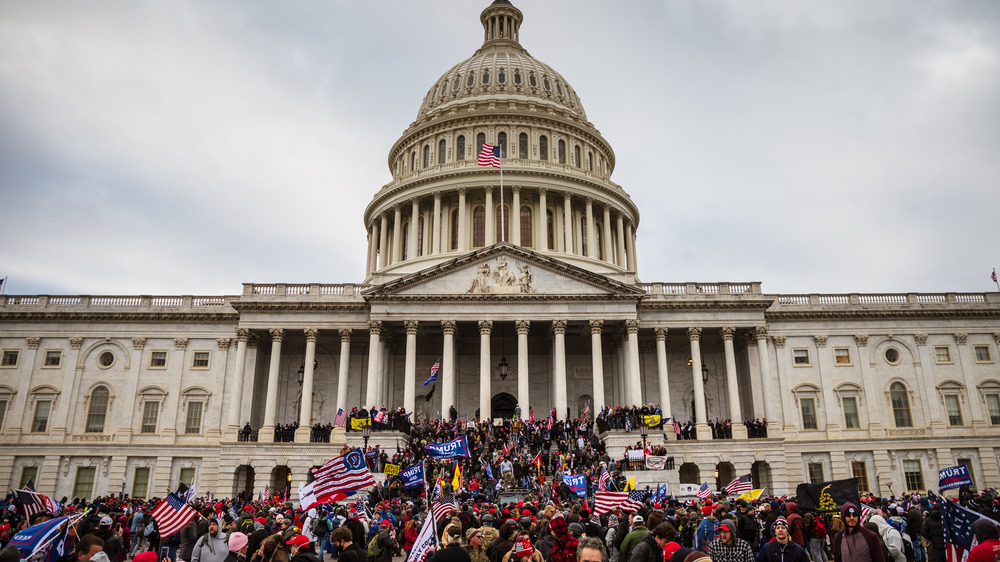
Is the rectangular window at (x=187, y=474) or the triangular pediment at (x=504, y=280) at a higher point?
the triangular pediment at (x=504, y=280)

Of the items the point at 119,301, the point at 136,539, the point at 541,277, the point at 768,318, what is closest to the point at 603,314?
the point at 541,277

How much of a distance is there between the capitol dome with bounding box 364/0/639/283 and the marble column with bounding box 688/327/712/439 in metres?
13.3

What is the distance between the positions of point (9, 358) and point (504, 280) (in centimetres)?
3445

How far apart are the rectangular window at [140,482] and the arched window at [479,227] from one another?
29706 mm

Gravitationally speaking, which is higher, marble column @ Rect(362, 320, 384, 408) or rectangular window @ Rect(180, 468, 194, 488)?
marble column @ Rect(362, 320, 384, 408)

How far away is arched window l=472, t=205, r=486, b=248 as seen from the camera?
6091 centimetres

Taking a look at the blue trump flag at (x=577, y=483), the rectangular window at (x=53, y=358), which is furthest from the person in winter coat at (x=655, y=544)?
the rectangular window at (x=53, y=358)

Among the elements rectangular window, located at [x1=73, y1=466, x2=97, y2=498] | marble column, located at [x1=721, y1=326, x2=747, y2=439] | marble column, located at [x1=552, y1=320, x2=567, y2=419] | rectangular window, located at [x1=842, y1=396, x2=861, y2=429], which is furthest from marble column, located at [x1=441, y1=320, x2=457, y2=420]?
rectangular window, located at [x1=842, y1=396, x2=861, y2=429]

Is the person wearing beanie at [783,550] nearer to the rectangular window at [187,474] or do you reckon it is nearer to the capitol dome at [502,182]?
the rectangular window at [187,474]

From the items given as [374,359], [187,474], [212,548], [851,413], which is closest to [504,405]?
[374,359]

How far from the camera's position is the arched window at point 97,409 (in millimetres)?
47375

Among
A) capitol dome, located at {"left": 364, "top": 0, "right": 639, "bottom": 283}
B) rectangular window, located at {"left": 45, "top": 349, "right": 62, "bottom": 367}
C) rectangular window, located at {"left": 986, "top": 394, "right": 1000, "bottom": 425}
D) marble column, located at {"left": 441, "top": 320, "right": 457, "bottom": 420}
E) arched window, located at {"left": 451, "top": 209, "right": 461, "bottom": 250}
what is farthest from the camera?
arched window, located at {"left": 451, "top": 209, "right": 461, "bottom": 250}

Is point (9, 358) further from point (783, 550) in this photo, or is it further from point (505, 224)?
point (783, 550)

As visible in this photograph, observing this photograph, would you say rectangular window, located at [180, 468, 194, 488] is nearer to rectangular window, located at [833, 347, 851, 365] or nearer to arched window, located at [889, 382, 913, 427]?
rectangular window, located at [833, 347, 851, 365]
